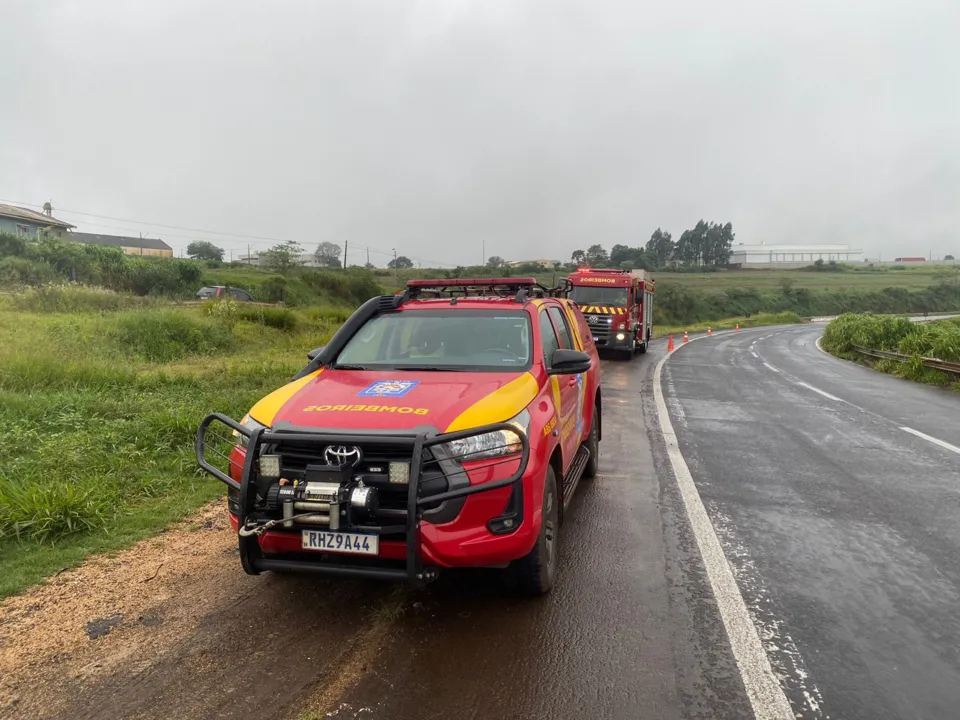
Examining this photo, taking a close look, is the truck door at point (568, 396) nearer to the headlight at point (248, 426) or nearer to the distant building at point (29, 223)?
the headlight at point (248, 426)

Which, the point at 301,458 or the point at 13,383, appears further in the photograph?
the point at 13,383

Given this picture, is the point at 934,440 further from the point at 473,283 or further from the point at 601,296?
the point at 601,296

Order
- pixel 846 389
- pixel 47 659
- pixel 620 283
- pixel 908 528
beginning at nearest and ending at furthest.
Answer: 1. pixel 47 659
2. pixel 908 528
3. pixel 846 389
4. pixel 620 283

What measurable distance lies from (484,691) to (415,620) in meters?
0.71

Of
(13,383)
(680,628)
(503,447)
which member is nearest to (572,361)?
(503,447)

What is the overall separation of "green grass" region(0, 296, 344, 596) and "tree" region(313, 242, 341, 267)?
4593 centimetres

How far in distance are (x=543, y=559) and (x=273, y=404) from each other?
6.08 ft

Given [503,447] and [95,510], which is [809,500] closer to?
[503,447]

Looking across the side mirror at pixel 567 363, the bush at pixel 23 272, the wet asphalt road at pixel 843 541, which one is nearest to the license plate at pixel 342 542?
the side mirror at pixel 567 363

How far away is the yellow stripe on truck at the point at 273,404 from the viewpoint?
3.60m

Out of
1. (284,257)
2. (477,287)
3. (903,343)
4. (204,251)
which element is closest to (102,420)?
(477,287)

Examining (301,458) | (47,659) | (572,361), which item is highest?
(572,361)

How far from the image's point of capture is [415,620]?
346cm

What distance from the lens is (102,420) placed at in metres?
7.57
